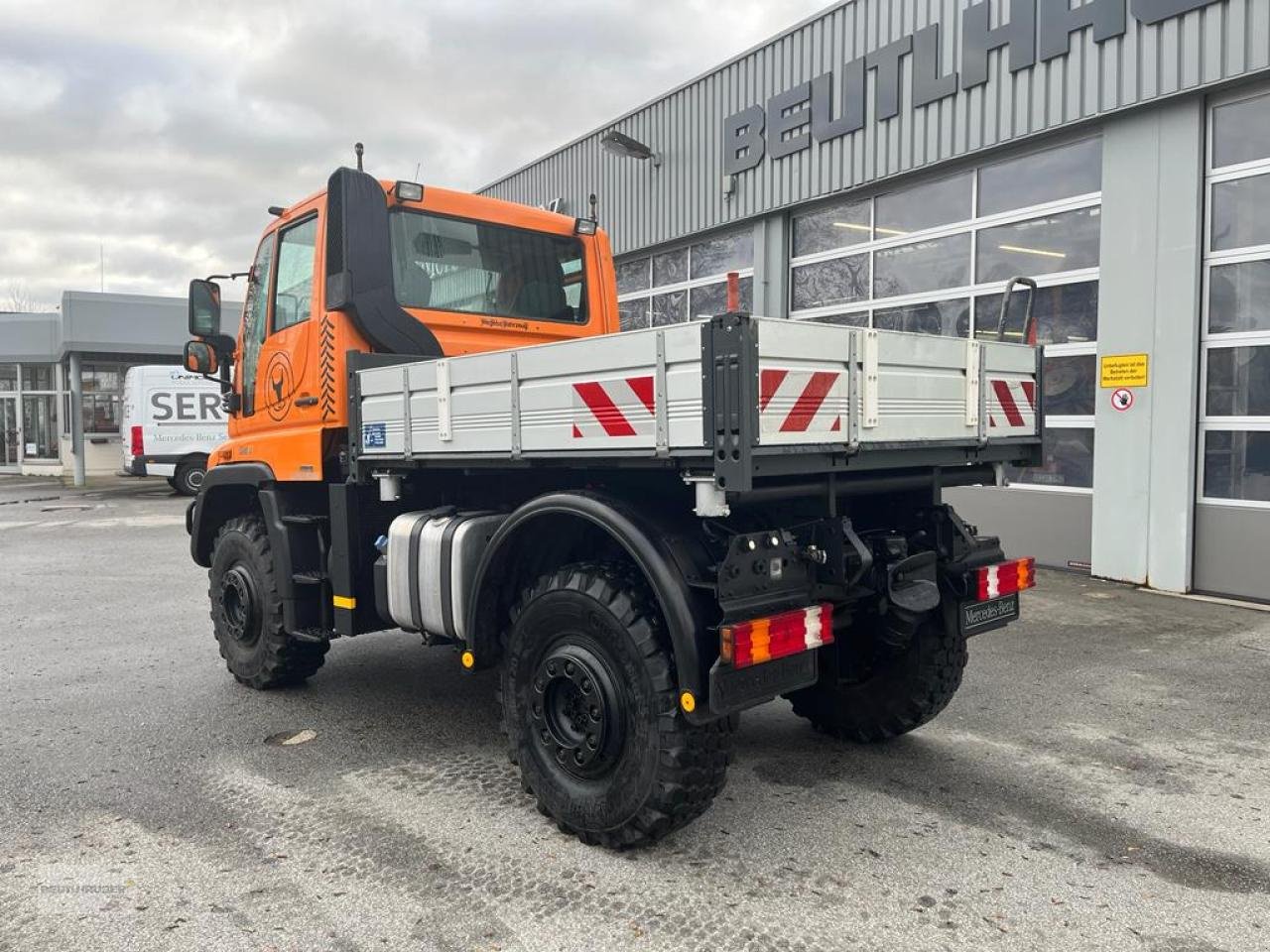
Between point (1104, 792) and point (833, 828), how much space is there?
124 cm

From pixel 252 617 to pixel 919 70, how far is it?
8330mm

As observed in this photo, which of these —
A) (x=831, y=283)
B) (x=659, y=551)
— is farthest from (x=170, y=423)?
(x=659, y=551)

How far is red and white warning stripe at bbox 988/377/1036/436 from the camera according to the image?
13.2 feet

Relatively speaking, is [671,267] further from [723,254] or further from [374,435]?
[374,435]

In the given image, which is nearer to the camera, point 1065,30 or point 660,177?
point 1065,30

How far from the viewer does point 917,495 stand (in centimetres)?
408

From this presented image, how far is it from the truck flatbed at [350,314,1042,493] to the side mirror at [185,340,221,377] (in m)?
1.92

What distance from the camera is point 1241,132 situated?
767 centimetres

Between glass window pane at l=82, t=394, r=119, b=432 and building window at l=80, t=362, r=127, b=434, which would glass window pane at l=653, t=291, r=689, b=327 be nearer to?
building window at l=80, t=362, r=127, b=434

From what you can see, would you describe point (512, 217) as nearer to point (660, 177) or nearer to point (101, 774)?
point (101, 774)

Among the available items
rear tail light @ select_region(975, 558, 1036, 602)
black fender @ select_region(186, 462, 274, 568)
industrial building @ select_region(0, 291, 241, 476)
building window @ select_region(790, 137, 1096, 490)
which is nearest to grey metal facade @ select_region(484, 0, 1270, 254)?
building window @ select_region(790, 137, 1096, 490)

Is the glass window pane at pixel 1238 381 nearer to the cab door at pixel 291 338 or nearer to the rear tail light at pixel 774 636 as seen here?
the rear tail light at pixel 774 636

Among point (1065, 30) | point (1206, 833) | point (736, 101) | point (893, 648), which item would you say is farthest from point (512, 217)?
point (736, 101)

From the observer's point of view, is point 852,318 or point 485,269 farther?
point 852,318
